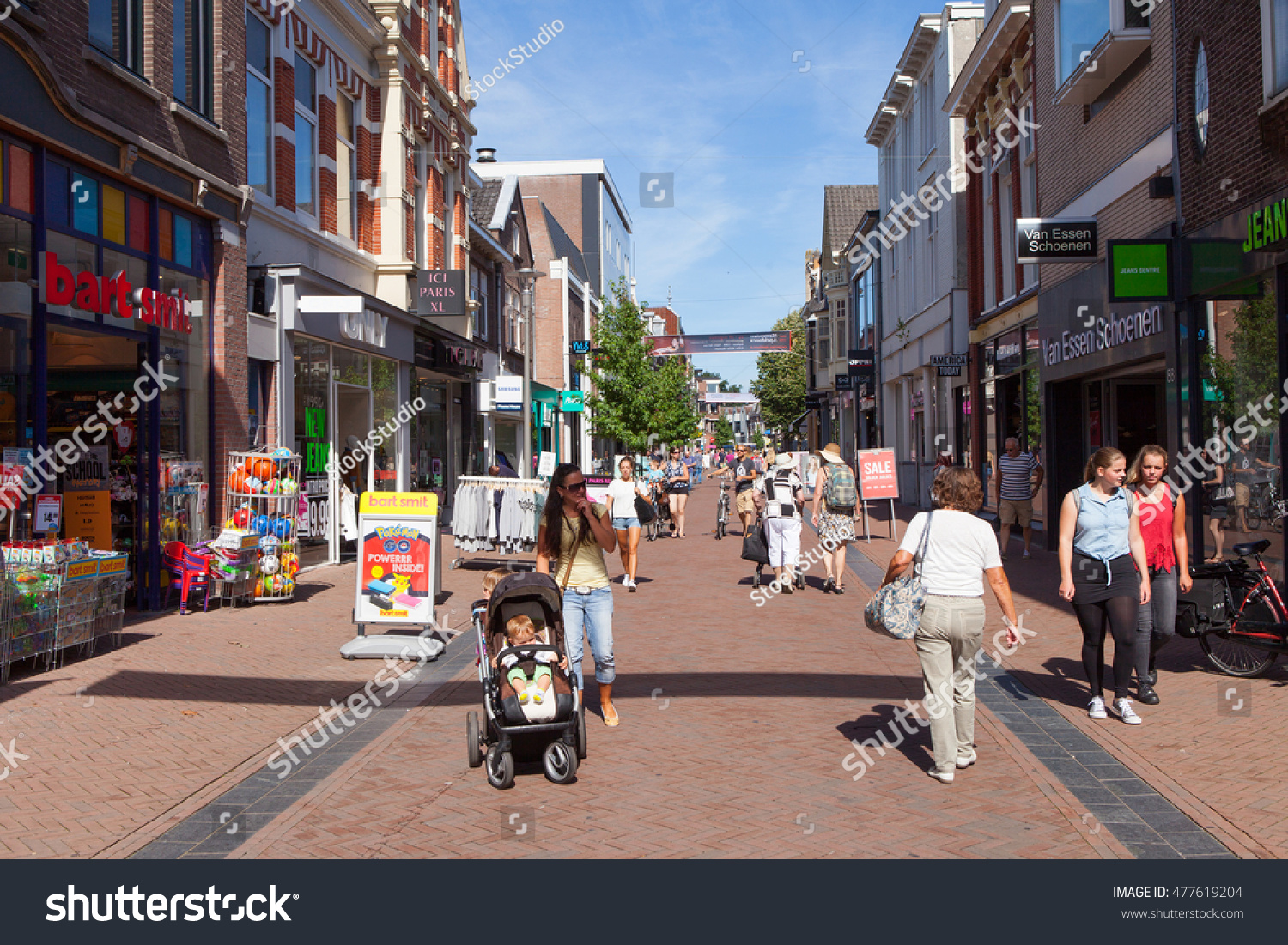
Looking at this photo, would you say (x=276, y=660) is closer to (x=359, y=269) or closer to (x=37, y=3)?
(x=37, y=3)

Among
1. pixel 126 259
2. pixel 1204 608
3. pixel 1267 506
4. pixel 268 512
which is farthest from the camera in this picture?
pixel 268 512

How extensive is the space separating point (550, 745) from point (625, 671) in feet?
9.33

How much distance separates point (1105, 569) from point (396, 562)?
586cm

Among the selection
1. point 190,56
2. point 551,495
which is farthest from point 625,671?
point 190,56

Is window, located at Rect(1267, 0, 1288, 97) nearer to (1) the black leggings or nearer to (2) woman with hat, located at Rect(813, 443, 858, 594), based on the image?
(1) the black leggings

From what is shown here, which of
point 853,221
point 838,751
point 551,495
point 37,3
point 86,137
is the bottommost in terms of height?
point 838,751

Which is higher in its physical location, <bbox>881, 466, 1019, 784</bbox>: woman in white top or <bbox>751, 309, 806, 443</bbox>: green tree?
<bbox>751, 309, 806, 443</bbox>: green tree

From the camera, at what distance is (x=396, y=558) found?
9750mm

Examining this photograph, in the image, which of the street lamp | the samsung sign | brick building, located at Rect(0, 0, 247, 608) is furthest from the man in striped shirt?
brick building, located at Rect(0, 0, 247, 608)

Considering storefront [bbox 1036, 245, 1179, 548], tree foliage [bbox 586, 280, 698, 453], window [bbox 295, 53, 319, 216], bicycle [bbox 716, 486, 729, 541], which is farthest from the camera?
tree foliage [bbox 586, 280, 698, 453]

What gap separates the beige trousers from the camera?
5578 millimetres

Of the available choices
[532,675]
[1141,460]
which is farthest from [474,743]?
[1141,460]

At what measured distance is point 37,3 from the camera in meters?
9.55

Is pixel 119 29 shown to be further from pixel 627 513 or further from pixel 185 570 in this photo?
pixel 627 513
